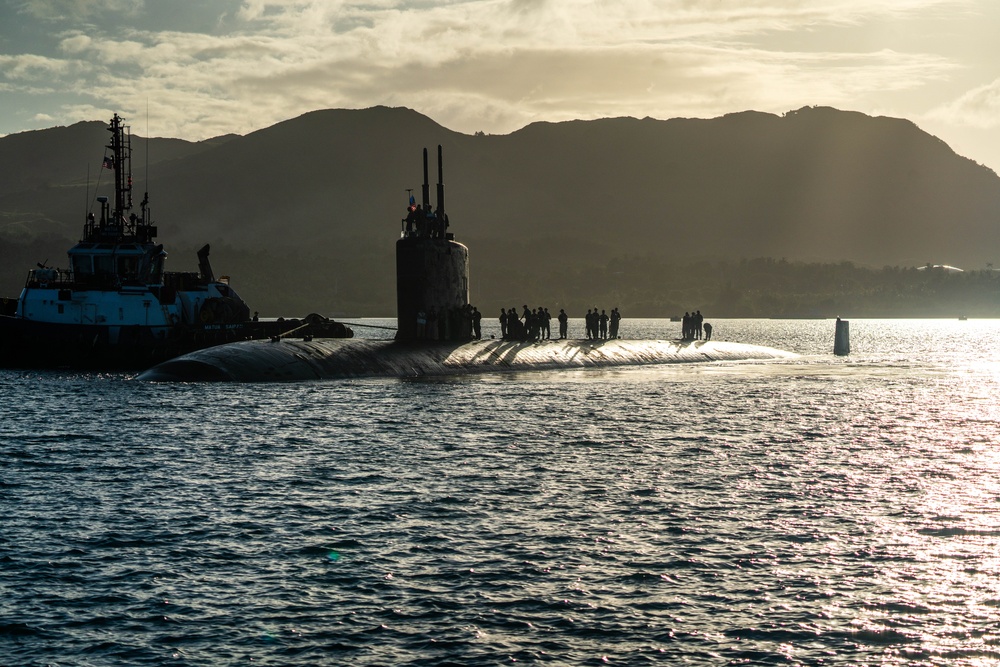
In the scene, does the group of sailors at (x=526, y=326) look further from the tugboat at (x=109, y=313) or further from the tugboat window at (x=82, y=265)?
the tugboat window at (x=82, y=265)

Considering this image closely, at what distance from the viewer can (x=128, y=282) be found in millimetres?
64188

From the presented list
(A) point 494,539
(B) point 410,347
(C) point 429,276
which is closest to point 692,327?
(B) point 410,347

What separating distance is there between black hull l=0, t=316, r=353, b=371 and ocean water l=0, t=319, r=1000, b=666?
2323 centimetres

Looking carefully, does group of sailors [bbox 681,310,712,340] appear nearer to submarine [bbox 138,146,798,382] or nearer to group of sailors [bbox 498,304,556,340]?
group of sailors [bbox 498,304,556,340]

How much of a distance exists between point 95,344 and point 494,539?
4870cm

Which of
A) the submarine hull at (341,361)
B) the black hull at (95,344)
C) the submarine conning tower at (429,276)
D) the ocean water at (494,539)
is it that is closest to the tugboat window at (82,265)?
the black hull at (95,344)

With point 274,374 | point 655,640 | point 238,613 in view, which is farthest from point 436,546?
point 274,374

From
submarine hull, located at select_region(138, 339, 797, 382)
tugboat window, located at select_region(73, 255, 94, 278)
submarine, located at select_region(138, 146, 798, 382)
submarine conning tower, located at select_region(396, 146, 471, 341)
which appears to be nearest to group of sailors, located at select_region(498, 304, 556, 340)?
submarine hull, located at select_region(138, 339, 797, 382)

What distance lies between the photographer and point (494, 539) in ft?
63.4

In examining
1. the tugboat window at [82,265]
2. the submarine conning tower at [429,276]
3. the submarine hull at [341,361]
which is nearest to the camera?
the submarine hull at [341,361]

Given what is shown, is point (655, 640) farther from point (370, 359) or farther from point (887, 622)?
point (370, 359)

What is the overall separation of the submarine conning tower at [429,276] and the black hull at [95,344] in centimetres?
1230

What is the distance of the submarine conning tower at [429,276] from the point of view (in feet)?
159

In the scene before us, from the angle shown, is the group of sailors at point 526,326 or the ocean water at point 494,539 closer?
the ocean water at point 494,539
